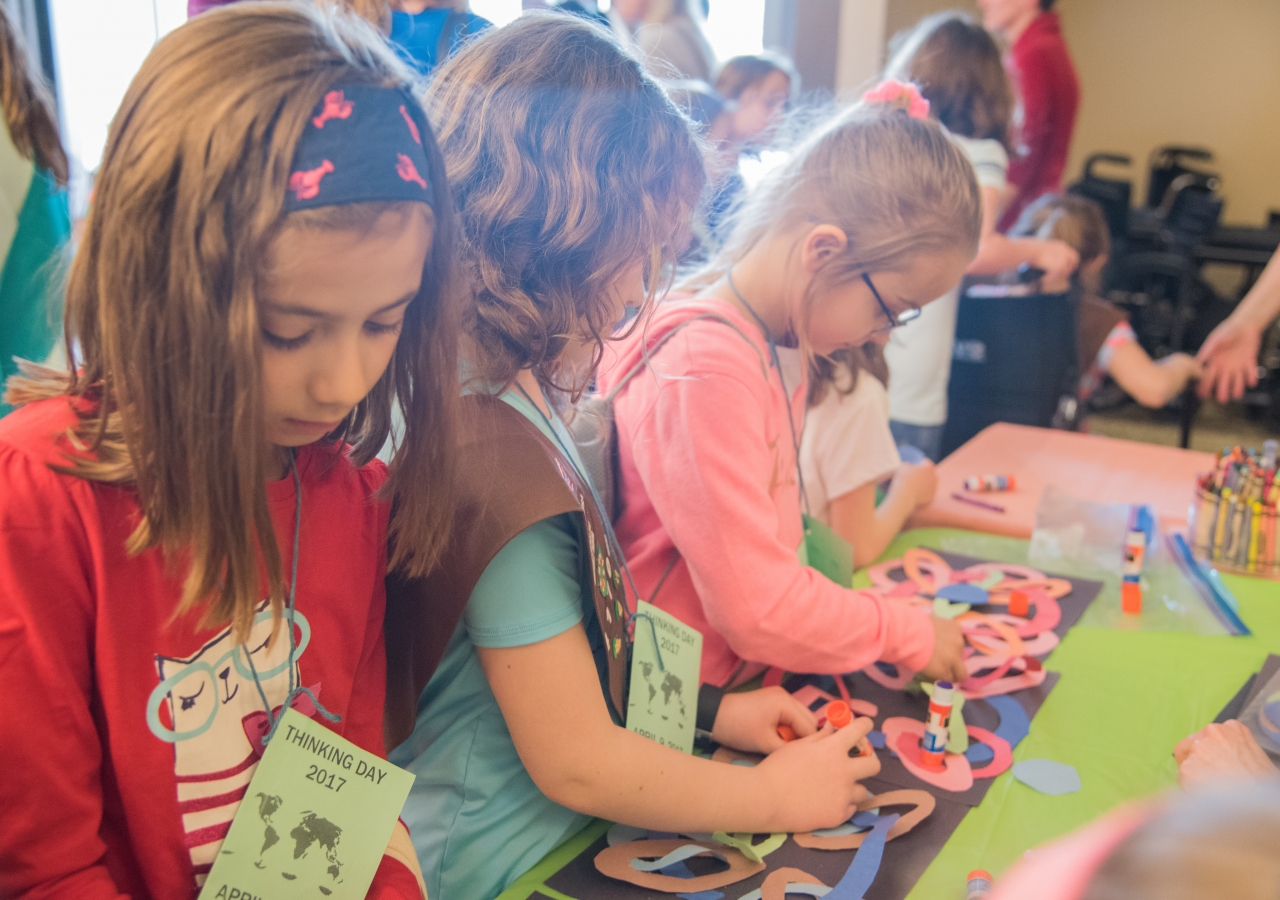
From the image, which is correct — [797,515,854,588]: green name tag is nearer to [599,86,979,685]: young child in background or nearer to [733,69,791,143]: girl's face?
[599,86,979,685]: young child in background

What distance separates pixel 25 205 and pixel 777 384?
1.12 metres

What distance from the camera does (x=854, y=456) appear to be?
155 centimetres

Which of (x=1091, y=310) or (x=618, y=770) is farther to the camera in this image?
(x=1091, y=310)

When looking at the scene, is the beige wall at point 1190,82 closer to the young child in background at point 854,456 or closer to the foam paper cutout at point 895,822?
the young child in background at point 854,456

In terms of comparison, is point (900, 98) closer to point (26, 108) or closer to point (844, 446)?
point (844, 446)

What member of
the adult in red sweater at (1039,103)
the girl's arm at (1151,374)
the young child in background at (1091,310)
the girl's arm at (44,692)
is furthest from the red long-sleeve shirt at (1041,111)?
the girl's arm at (44,692)

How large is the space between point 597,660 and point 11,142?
3.86 feet

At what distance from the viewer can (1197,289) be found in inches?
215

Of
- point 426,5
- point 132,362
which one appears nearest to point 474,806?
point 132,362

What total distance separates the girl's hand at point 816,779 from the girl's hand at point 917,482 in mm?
768

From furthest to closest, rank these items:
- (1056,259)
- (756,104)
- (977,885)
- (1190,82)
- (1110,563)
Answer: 1. (1190,82)
2. (756,104)
3. (1056,259)
4. (1110,563)
5. (977,885)

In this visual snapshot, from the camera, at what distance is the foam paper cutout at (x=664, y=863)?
2.64ft

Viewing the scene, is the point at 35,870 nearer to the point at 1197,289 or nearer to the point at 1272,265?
the point at 1272,265

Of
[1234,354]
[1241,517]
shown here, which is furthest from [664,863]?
[1234,354]
